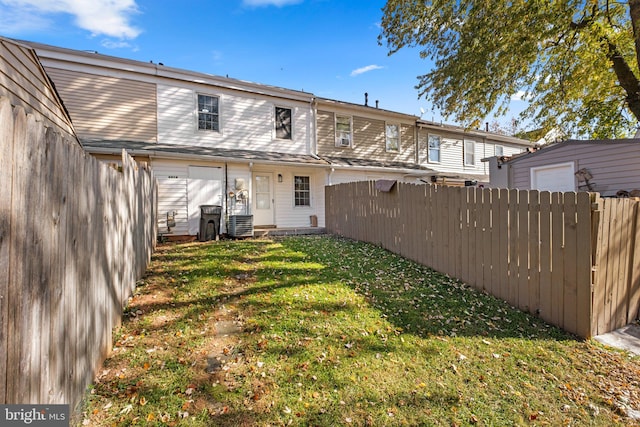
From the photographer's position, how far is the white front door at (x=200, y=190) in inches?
397

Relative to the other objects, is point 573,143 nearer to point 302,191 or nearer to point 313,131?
point 313,131

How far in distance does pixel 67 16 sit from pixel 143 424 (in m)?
12.6

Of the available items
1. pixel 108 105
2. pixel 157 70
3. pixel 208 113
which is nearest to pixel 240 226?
pixel 208 113

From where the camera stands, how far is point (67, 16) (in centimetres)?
947

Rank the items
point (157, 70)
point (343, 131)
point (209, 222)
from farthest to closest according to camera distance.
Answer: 1. point (343, 131)
2. point (157, 70)
3. point (209, 222)

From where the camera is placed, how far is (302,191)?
13.2 metres

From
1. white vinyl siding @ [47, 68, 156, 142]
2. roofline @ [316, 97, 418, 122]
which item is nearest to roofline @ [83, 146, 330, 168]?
white vinyl siding @ [47, 68, 156, 142]

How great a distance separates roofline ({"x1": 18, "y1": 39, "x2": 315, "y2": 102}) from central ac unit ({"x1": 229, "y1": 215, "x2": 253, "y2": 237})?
5340mm

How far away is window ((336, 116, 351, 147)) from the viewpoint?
567 inches

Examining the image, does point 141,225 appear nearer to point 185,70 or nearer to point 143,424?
point 143,424

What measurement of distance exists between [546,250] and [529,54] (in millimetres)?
8859

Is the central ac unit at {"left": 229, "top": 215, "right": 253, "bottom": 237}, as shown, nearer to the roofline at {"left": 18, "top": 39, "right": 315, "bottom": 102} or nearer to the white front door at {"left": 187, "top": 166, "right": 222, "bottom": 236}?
the white front door at {"left": 187, "top": 166, "right": 222, "bottom": 236}

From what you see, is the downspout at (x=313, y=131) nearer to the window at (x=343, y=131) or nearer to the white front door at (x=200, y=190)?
the window at (x=343, y=131)

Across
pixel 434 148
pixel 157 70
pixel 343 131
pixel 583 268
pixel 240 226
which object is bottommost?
pixel 583 268
